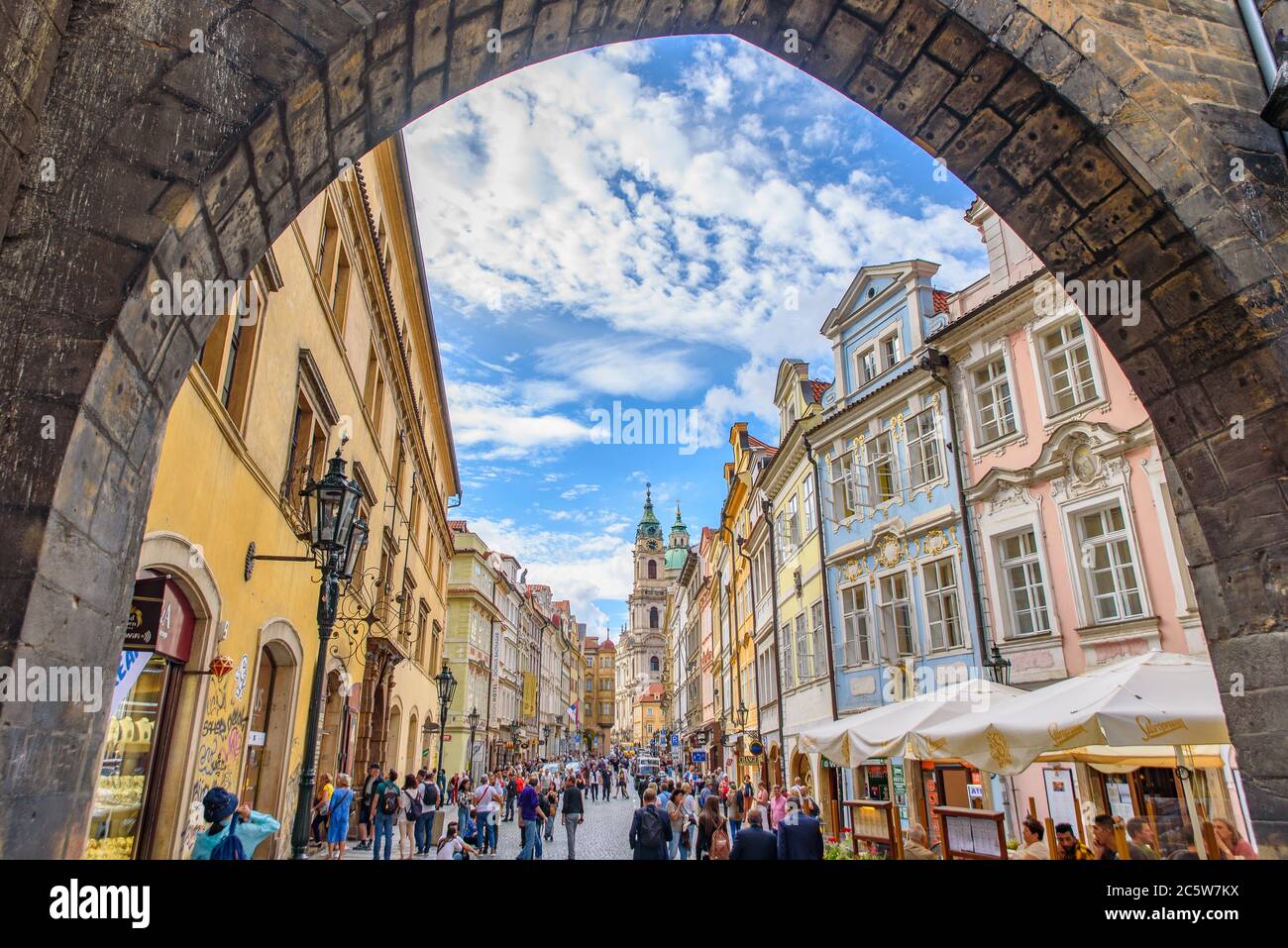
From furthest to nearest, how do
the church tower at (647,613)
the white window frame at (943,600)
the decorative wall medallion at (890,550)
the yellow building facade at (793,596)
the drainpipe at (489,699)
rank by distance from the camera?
the church tower at (647,613) → the drainpipe at (489,699) → the yellow building facade at (793,596) → the decorative wall medallion at (890,550) → the white window frame at (943,600)

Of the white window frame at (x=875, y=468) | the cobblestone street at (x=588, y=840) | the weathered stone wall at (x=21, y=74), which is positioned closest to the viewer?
the weathered stone wall at (x=21, y=74)

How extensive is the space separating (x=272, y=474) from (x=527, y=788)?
8.09 metres

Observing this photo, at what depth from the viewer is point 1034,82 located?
4188 millimetres

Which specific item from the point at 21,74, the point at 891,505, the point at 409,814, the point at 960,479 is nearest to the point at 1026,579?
the point at 960,479

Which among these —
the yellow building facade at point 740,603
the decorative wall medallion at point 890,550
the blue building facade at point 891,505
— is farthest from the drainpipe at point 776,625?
the decorative wall medallion at point 890,550

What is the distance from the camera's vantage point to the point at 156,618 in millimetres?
6379

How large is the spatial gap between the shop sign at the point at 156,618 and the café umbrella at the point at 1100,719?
769 cm

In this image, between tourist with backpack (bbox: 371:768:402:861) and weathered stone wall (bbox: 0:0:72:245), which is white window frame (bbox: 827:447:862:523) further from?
weathered stone wall (bbox: 0:0:72:245)

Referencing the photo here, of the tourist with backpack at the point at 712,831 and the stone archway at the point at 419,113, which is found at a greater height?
the stone archway at the point at 419,113

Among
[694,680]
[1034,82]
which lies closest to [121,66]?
[1034,82]

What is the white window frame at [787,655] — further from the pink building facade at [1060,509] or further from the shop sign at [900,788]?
the pink building facade at [1060,509]

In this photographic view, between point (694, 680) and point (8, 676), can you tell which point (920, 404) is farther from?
point (694, 680)

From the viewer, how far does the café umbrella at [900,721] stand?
31.5 feet

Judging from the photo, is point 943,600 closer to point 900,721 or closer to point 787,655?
point 900,721
